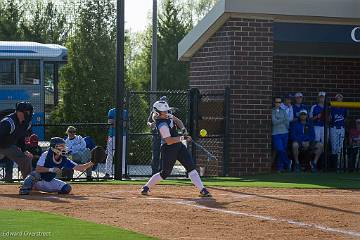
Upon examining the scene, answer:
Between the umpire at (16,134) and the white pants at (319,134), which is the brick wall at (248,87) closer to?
the white pants at (319,134)

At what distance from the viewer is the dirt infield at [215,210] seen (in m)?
10.6

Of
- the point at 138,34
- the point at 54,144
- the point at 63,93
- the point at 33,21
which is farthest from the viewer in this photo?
the point at 138,34

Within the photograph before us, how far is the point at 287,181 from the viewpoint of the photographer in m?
18.0

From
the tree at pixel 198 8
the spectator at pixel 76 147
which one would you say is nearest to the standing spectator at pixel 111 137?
the spectator at pixel 76 147

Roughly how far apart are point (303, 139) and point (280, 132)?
636 millimetres

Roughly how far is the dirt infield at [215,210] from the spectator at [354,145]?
5.24 metres

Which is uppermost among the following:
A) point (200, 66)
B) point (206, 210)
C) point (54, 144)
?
point (200, 66)

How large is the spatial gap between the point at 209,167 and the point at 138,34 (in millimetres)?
39677

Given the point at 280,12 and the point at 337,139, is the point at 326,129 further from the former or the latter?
the point at 280,12

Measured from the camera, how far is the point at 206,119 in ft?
65.2

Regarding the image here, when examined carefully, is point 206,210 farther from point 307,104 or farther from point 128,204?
point 307,104

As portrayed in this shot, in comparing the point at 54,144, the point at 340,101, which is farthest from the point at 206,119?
the point at 54,144

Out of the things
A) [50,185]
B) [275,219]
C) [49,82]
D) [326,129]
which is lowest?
[275,219]

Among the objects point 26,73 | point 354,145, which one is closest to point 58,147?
point 354,145
